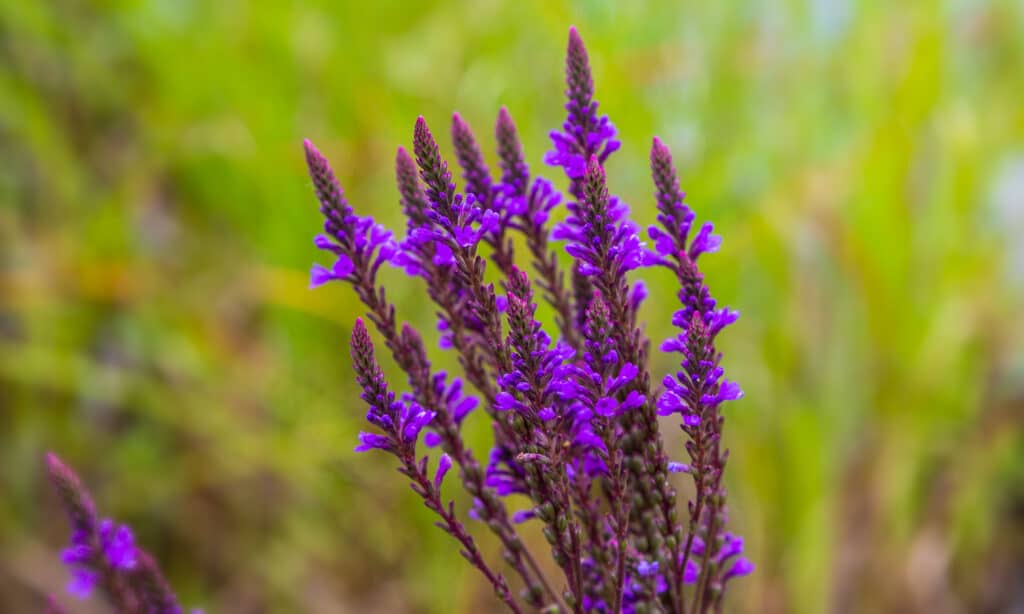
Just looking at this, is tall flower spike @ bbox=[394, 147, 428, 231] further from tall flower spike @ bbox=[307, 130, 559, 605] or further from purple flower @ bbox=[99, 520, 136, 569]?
purple flower @ bbox=[99, 520, 136, 569]

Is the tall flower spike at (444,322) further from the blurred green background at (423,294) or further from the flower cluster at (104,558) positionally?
the blurred green background at (423,294)

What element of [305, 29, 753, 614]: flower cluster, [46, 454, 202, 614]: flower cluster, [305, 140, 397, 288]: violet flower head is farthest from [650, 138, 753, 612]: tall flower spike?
[46, 454, 202, 614]: flower cluster

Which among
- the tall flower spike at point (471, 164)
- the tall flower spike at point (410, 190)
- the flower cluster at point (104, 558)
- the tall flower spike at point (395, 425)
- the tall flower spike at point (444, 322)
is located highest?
the tall flower spike at point (471, 164)

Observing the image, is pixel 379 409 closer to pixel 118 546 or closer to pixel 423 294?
pixel 118 546

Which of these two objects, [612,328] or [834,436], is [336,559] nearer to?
[834,436]

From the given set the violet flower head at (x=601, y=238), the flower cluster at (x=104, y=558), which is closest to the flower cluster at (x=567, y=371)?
the violet flower head at (x=601, y=238)

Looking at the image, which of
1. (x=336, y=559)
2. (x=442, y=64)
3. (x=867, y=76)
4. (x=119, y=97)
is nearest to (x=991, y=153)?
(x=867, y=76)
